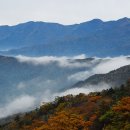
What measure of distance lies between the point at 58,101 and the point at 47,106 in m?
1.98

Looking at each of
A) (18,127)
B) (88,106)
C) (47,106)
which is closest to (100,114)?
(88,106)

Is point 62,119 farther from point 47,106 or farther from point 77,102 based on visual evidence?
point 47,106

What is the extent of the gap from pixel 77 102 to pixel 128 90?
40.5 ft

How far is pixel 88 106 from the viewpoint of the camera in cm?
6344

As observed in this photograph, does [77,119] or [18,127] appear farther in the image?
[18,127]

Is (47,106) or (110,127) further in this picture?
(47,106)

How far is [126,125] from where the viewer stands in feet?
143

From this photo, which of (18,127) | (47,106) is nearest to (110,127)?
(18,127)

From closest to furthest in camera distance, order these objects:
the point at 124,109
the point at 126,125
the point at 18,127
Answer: the point at 126,125
the point at 124,109
the point at 18,127

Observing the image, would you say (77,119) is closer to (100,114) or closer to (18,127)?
(100,114)

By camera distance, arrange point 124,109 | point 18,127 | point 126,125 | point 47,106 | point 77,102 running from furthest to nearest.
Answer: point 47,106 → point 77,102 → point 18,127 → point 124,109 → point 126,125

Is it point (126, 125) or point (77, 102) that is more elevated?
point (77, 102)

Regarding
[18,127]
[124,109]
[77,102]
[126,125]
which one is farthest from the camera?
[77,102]

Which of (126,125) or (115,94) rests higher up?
(115,94)
